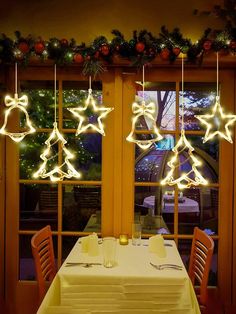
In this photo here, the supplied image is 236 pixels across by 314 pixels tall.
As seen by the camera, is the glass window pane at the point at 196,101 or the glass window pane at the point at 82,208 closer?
the glass window pane at the point at 196,101

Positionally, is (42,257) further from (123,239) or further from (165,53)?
(165,53)

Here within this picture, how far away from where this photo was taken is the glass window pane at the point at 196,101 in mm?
3264

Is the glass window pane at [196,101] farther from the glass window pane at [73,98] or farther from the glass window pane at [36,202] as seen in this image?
the glass window pane at [36,202]

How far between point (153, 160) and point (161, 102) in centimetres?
53

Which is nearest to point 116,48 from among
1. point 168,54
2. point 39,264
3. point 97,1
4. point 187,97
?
point 168,54

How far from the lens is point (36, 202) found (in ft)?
11.5

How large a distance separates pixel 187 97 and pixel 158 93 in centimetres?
27

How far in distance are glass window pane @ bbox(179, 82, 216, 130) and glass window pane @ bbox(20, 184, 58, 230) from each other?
1.37 metres

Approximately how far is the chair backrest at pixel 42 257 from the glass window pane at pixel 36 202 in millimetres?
449

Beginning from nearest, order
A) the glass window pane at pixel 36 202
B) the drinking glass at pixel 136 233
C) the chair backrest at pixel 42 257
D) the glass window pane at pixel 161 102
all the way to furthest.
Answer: the chair backrest at pixel 42 257 → the drinking glass at pixel 136 233 → the glass window pane at pixel 161 102 → the glass window pane at pixel 36 202

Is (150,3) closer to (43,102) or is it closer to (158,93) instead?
(158,93)

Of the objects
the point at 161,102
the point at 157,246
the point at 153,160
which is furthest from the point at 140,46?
the point at 157,246

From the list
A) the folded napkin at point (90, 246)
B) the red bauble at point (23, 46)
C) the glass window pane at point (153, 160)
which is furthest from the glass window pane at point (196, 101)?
the red bauble at point (23, 46)

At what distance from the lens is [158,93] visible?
10.7 ft
